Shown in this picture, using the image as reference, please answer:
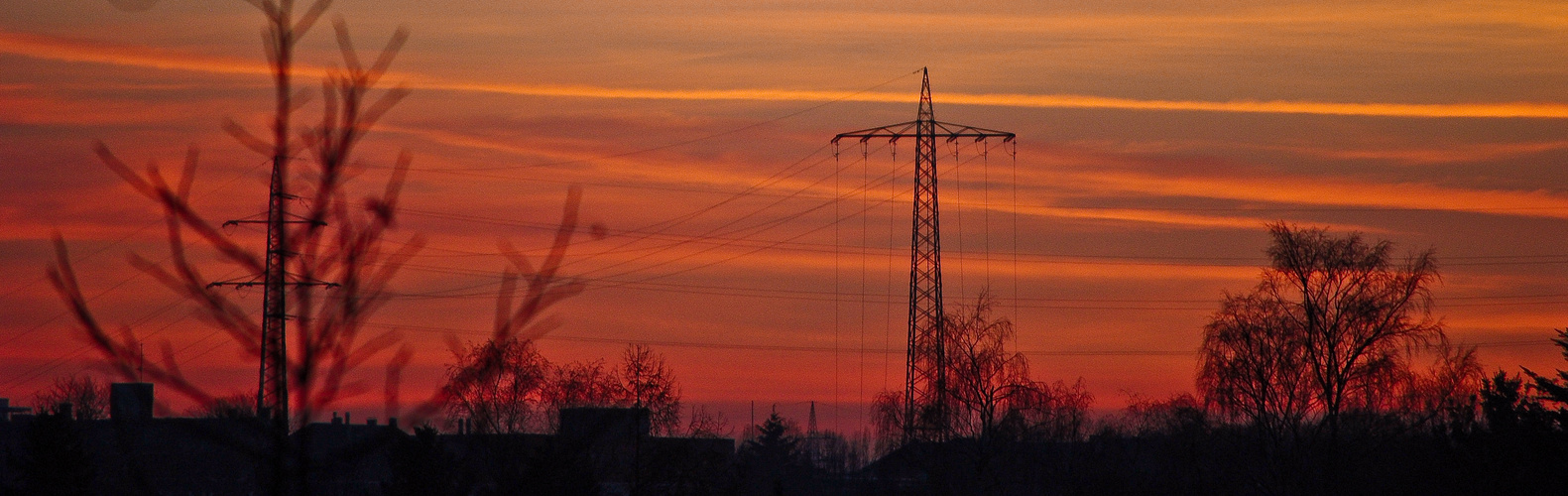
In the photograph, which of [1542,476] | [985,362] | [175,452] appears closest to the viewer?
[1542,476]

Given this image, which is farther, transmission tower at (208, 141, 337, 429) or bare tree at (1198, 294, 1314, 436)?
bare tree at (1198, 294, 1314, 436)

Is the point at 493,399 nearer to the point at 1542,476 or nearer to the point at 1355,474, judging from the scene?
the point at 1355,474

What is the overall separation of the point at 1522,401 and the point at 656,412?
1501 inches

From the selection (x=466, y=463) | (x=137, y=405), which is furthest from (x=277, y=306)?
(x=466, y=463)

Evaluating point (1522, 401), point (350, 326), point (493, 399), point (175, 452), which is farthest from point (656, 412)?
point (350, 326)

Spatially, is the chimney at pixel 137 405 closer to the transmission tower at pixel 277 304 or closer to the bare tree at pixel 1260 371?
the transmission tower at pixel 277 304

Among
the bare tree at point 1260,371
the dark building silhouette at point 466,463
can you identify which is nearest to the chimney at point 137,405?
the dark building silhouette at point 466,463

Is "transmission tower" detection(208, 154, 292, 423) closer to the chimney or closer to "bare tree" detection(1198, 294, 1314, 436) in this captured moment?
the chimney

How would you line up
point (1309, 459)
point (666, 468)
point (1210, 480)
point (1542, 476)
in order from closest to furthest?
point (1542, 476) < point (1309, 459) < point (666, 468) < point (1210, 480)

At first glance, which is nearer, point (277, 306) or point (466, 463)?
point (277, 306)

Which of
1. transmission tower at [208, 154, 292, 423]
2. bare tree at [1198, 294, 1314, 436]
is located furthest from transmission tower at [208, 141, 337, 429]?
bare tree at [1198, 294, 1314, 436]

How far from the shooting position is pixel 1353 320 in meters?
59.0

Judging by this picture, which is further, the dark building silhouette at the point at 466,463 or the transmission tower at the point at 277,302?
the dark building silhouette at the point at 466,463

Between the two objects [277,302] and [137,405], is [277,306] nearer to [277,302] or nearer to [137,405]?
[277,302]
